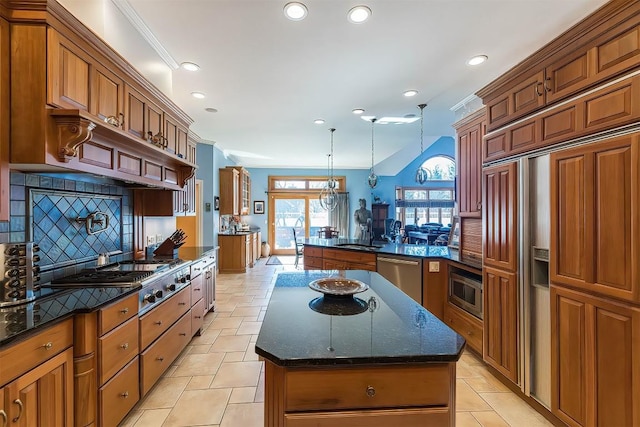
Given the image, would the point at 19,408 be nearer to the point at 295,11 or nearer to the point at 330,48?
the point at 295,11

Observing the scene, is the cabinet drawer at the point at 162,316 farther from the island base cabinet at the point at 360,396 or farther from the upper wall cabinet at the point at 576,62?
the upper wall cabinet at the point at 576,62

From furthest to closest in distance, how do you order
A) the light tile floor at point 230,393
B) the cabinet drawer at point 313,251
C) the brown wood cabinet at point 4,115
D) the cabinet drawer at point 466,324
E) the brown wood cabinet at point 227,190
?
the brown wood cabinet at point 227,190
the cabinet drawer at point 313,251
the cabinet drawer at point 466,324
the light tile floor at point 230,393
the brown wood cabinet at point 4,115

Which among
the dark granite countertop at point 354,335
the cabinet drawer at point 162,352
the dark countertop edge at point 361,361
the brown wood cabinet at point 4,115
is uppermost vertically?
the brown wood cabinet at point 4,115

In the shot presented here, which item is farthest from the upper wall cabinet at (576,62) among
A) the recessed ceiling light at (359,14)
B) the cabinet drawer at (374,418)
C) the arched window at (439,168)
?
the arched window at (439,168)

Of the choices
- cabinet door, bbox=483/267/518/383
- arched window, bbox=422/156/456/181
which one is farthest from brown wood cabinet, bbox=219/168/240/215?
arched window, bbox=422/156/456/181

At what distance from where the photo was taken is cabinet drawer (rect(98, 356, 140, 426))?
5.30 feet

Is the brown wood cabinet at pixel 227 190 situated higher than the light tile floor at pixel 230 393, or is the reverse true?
the brown wood cabinet at pixel 227 190

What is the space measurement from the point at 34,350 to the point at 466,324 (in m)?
3.15

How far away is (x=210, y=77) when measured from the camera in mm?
3105

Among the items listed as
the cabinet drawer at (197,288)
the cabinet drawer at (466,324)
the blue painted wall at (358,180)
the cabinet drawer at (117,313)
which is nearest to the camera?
the cabinet drawer at (117,313)

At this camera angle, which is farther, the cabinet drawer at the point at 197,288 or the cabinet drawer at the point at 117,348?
the cabinet drawer at the point at 197,288

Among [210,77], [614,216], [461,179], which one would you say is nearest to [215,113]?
[210,77]

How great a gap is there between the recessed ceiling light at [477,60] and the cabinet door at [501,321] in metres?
1.98

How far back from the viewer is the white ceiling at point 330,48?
2.03 m
